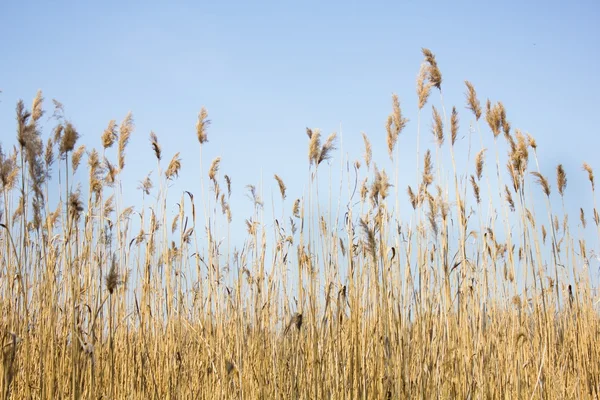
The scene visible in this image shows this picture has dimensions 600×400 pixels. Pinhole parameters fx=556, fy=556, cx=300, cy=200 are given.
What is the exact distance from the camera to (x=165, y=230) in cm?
312

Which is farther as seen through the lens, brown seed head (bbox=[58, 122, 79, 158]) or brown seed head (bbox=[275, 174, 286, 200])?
brown seed head (bbox=[275, 174, 286, 200])

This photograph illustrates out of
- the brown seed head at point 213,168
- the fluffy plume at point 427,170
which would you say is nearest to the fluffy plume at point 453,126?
the fluffy plume at point 427,170

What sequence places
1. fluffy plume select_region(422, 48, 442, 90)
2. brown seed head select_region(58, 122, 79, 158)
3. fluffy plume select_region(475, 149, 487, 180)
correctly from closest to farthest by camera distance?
1. brown seed head select_region(58, 122, 79, 158)
2. fluffy plume select_region(422, 48, 442, 90)
3. fluffy plume select_region(475, 149, 487, 180)

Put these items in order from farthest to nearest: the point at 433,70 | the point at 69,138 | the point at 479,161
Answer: the point at 479,161
the point at 433,70
the point at 69,138

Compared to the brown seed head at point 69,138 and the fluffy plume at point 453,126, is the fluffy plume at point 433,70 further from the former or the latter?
the brown seed head at point 69,138

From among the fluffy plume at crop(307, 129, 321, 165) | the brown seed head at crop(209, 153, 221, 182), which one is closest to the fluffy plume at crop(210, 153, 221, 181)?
the brown seed head at crop(209, 153, 221, 182)

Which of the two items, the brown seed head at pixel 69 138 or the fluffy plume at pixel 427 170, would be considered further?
the fluffy plume at pixel 427 170

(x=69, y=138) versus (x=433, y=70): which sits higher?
(x=433, y=70)

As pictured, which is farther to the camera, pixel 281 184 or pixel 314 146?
pixel 281 184

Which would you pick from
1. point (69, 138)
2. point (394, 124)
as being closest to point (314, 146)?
point (394, 124)

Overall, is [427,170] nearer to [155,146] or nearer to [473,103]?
[473,103]

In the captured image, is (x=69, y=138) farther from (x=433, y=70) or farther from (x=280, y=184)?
(x=433, y=70)

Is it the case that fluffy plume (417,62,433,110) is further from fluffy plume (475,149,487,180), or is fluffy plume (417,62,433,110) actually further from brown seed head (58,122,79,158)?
brown seed head (58,122,79,158)

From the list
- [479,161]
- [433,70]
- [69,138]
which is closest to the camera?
[69,138]
